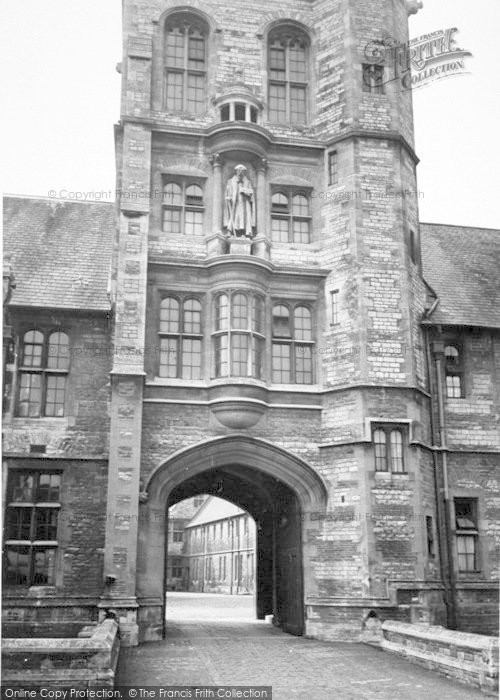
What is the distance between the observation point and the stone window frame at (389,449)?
19.2 metres

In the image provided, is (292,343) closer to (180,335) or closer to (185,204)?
(180,335)

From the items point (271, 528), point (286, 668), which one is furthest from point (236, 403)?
point (286, 668)

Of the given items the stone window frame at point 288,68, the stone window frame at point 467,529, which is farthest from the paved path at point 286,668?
the stone window frame at point 288,68

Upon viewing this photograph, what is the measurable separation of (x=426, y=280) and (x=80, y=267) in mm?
10257

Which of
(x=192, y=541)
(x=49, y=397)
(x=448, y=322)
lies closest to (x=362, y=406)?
(x=448, y=322)

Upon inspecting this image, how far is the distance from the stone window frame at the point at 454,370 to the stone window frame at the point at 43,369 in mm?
10200

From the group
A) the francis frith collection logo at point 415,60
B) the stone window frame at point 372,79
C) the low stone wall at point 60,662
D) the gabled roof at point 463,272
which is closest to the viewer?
the low stone wall at point 60,662

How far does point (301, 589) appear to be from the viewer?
19.4 m

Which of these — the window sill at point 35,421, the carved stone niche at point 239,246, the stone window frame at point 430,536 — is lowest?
the stone window frame at point 430,536

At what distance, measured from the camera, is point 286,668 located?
46.4 ft

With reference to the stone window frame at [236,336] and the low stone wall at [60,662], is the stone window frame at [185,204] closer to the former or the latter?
the stone window frame at [236,336]

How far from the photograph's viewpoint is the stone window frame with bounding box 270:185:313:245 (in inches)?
851

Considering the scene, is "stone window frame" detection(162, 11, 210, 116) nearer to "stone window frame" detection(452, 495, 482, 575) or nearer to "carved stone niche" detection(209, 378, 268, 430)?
"carved stone niche" detection(209, 378, 268, 430)

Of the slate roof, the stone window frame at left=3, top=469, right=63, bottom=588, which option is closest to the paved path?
the stone window frame at left=3, top=469, right=63, bottom=588
